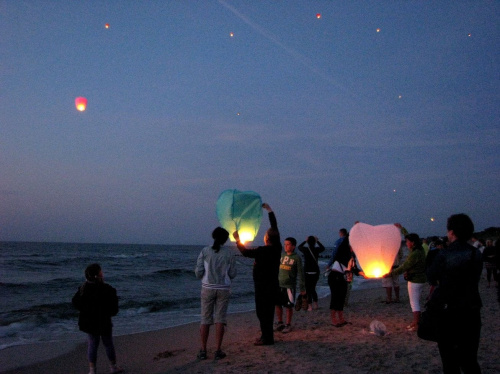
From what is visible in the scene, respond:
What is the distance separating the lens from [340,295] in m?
7.11

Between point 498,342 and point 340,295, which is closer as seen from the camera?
point 498,342

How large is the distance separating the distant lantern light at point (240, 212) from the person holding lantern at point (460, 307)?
8.55 feet

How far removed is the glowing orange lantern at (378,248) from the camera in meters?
5.20

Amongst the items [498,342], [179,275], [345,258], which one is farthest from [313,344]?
[179,275]

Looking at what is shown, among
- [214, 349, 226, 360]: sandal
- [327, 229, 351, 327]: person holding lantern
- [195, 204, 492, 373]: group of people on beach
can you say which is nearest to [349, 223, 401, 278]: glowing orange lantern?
[195, 204, 492, 373]: group of people on beach

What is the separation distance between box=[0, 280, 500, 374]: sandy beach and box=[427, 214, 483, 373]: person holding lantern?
1563mm

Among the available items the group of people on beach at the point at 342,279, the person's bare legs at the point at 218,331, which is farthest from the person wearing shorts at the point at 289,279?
the person's bare legs at the point at 218,331

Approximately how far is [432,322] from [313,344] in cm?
313

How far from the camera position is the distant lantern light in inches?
210

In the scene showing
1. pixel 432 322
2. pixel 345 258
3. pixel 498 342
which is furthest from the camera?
pixel 345 258

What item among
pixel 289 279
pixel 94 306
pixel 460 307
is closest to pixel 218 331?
pixel 94 306

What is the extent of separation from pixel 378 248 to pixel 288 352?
192 centimetres

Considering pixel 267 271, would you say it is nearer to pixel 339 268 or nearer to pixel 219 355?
pixel 219 355

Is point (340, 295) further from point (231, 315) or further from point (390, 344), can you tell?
point (231, 315)
